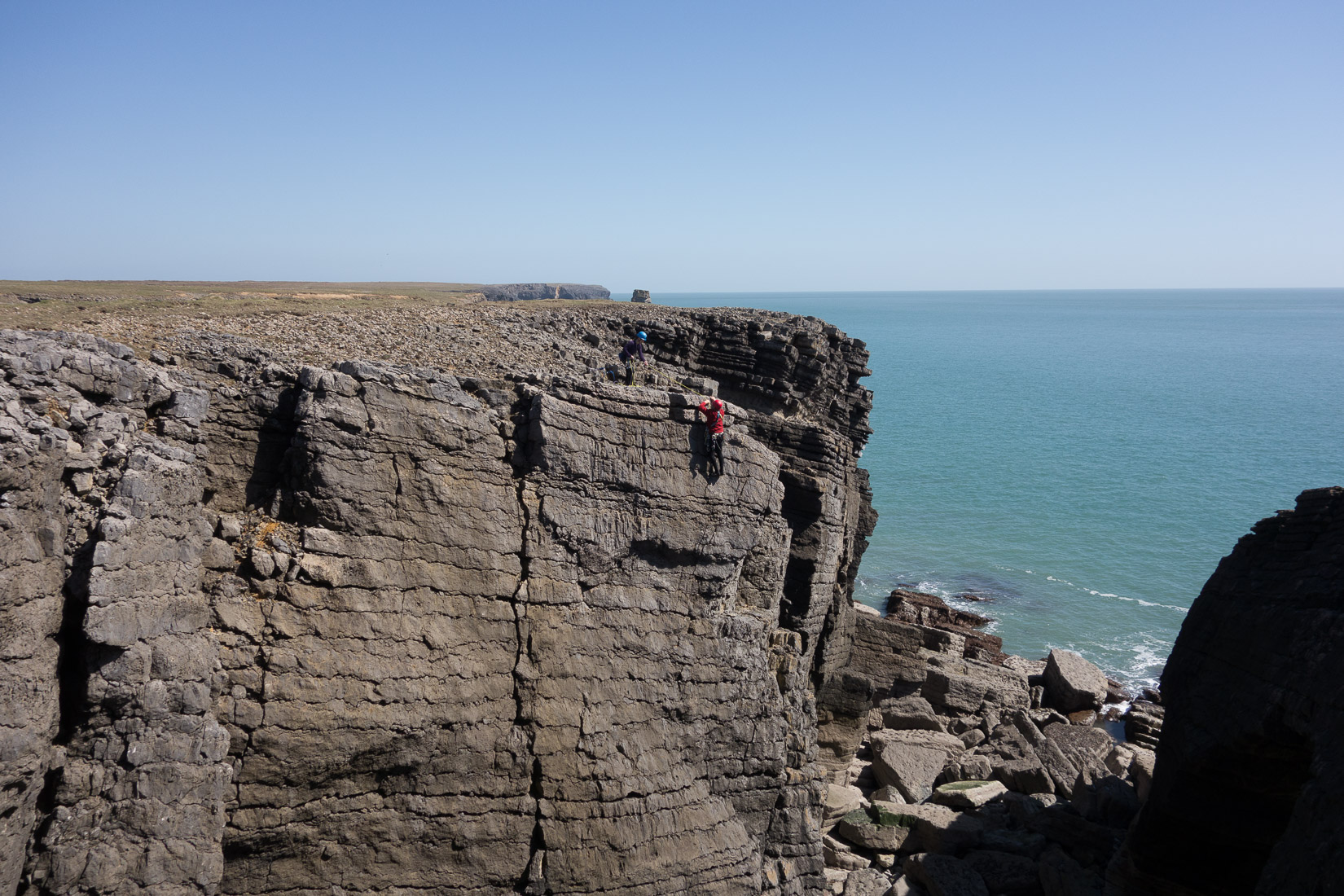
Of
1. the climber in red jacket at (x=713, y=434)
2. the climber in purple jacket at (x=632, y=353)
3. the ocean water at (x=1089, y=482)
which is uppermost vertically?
the climber in purple jacket at (x=632, y=353)

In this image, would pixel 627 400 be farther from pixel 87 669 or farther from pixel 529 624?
pixel 87 669

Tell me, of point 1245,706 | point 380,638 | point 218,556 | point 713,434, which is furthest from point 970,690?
point 218,556

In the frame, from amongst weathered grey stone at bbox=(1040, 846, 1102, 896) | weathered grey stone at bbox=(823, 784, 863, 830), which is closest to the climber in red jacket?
weathered grey stone at bbox=(823, 784, 863, 830)

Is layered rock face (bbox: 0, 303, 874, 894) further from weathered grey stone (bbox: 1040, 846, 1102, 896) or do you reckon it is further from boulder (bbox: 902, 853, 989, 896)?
weathered grey stone (bbox: 1040, 846, 1102, 896)

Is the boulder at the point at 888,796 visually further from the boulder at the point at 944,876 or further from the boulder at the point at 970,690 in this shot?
the boulder at the point at 970,690

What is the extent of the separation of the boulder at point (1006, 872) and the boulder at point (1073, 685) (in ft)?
42.9

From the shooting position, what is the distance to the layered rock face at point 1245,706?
14.1 metres

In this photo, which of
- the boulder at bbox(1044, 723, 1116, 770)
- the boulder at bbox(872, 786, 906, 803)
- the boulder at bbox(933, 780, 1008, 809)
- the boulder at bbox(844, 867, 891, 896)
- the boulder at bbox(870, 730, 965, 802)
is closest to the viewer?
the boulder at bbox(844, 867, 891, 896)

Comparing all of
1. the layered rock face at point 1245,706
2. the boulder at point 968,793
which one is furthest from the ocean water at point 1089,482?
the layered rock face at point 1245,706

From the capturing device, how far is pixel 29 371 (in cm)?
968

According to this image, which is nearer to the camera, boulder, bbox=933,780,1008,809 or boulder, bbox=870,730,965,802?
boulder, bbox=933,780,1008,809

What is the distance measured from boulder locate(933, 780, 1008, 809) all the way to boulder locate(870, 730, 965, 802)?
59 centimetres

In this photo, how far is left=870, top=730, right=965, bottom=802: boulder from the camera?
21688 millimetres

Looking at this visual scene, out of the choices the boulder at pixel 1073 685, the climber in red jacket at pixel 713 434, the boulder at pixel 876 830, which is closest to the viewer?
the climber in red jacket at pixel 713 434
